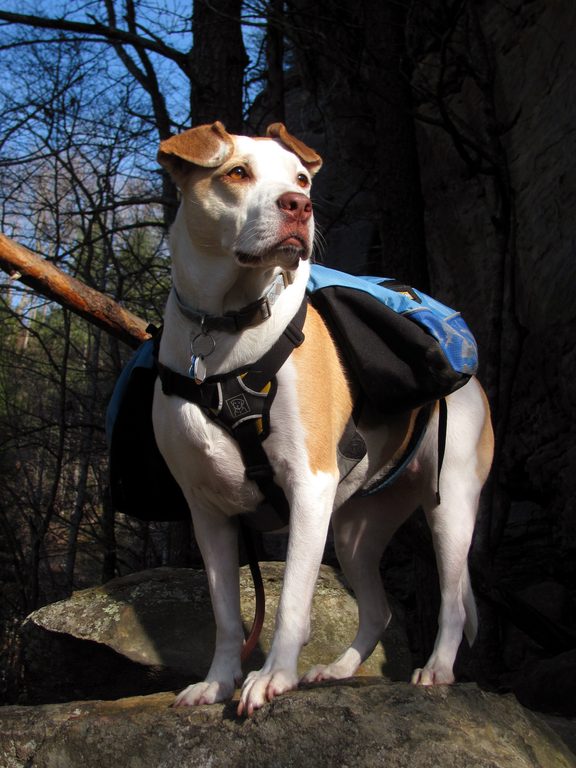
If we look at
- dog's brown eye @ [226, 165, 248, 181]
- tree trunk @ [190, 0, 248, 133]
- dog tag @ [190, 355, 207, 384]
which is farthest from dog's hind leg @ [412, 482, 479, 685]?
tree trunk @ [190, 0, 248, 133]

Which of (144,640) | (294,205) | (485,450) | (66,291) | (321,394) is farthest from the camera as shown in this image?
(144,640)

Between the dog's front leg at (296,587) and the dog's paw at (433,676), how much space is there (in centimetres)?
52

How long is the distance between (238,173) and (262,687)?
1801 millimetres

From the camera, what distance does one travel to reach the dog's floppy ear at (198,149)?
326 cm

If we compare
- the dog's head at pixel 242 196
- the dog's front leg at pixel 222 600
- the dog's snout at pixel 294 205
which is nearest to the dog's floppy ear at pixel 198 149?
the dog's head at pixel 242 196

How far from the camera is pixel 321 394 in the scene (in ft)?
10.8

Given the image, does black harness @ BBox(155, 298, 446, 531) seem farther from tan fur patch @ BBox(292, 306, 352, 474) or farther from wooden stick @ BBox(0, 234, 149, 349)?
wooden stick @ BBox(0, 234, 149, 349)

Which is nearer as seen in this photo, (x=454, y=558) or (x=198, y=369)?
(x=198, y=369)

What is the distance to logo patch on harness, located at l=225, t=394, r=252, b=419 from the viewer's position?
3.15 m

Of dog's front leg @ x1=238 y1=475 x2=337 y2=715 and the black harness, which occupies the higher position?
the black harness

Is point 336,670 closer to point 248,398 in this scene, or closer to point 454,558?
point 454,558

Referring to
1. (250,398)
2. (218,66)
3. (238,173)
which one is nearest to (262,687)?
(250,398)

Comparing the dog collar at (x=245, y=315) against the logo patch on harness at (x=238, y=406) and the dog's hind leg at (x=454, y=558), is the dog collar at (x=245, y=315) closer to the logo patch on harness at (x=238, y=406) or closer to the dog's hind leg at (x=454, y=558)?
the logo patch on harness at (x=238, y=406)

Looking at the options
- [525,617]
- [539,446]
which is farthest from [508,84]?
[525,617]
